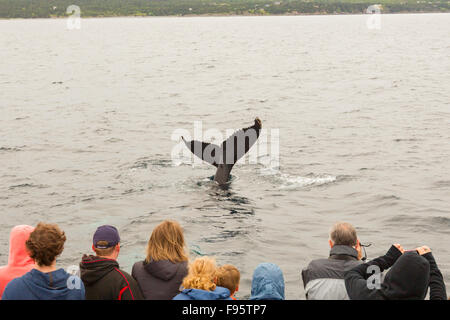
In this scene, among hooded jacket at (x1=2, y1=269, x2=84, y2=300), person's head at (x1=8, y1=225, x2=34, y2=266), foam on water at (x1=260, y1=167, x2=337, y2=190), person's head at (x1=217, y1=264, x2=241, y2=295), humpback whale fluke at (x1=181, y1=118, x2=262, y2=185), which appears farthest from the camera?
foam on water at (x1=260, y1=167, x2=337, y2=190)

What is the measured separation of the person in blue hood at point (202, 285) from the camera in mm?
5344

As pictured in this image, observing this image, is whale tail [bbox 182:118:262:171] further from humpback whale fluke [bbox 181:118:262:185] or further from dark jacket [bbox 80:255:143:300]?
dark jacket [bbox 80:255:143:300]

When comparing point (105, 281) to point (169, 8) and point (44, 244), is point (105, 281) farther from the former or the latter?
point (169, 8)

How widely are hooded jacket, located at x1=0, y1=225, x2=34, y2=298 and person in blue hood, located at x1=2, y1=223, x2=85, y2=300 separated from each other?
1.71 ft

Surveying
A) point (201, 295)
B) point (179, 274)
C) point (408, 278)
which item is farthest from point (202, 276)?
point (408, 278)

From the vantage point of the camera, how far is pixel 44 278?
541 centimetres

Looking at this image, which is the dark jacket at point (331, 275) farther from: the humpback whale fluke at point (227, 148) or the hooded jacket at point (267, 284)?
the humpback whale fluke at point (227, 148)

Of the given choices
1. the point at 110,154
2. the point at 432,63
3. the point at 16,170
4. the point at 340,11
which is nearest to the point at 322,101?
the point at 110,154

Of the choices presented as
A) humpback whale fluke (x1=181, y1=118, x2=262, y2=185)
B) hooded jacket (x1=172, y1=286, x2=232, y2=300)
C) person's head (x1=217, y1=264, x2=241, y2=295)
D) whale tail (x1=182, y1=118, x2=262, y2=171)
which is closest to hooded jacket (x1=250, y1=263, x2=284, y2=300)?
person's head (x1=217, y1=264, x2=241, y2=295)

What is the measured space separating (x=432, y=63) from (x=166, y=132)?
1410 inches

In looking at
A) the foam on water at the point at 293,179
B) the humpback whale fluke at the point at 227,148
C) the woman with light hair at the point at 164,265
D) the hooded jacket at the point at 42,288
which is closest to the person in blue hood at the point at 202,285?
the woman with light hair at the point at 164,265

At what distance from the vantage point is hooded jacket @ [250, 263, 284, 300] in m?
5.57

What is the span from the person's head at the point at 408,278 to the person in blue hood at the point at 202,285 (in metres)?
1.41

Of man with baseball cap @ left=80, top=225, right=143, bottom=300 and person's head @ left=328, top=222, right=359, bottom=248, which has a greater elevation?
person's head @ left=328, top=222, right=359, bottom=248
